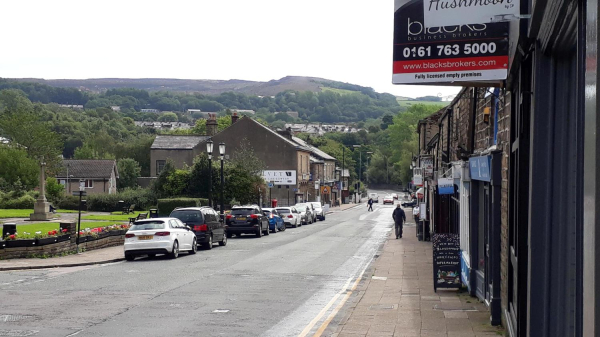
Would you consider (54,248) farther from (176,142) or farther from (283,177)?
(176,142)

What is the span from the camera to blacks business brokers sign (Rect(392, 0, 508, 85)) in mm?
7840

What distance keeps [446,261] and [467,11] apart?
32.3 ft

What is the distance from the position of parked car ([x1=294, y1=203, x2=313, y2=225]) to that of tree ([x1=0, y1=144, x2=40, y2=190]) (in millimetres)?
33180

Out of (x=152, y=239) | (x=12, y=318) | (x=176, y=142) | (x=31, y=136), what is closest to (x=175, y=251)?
(x=152, y=239)

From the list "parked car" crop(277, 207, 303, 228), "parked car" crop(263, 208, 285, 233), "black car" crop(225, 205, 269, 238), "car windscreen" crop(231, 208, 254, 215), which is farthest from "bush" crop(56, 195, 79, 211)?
"car windscreen" crop(231, 208, 254, 215)

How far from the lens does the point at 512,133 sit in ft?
26.8

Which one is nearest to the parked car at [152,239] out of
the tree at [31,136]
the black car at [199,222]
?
the black car at [199,222]

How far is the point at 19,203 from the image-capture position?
6819 cm

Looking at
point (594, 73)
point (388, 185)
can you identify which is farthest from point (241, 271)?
point (388, 185)

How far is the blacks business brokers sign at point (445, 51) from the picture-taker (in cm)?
784

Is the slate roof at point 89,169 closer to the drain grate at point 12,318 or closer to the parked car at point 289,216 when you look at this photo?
the parked car at point 289,216

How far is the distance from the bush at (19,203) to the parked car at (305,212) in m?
24.9

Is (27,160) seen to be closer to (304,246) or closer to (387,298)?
(304,246)

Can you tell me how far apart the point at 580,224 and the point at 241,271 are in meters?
17.6
